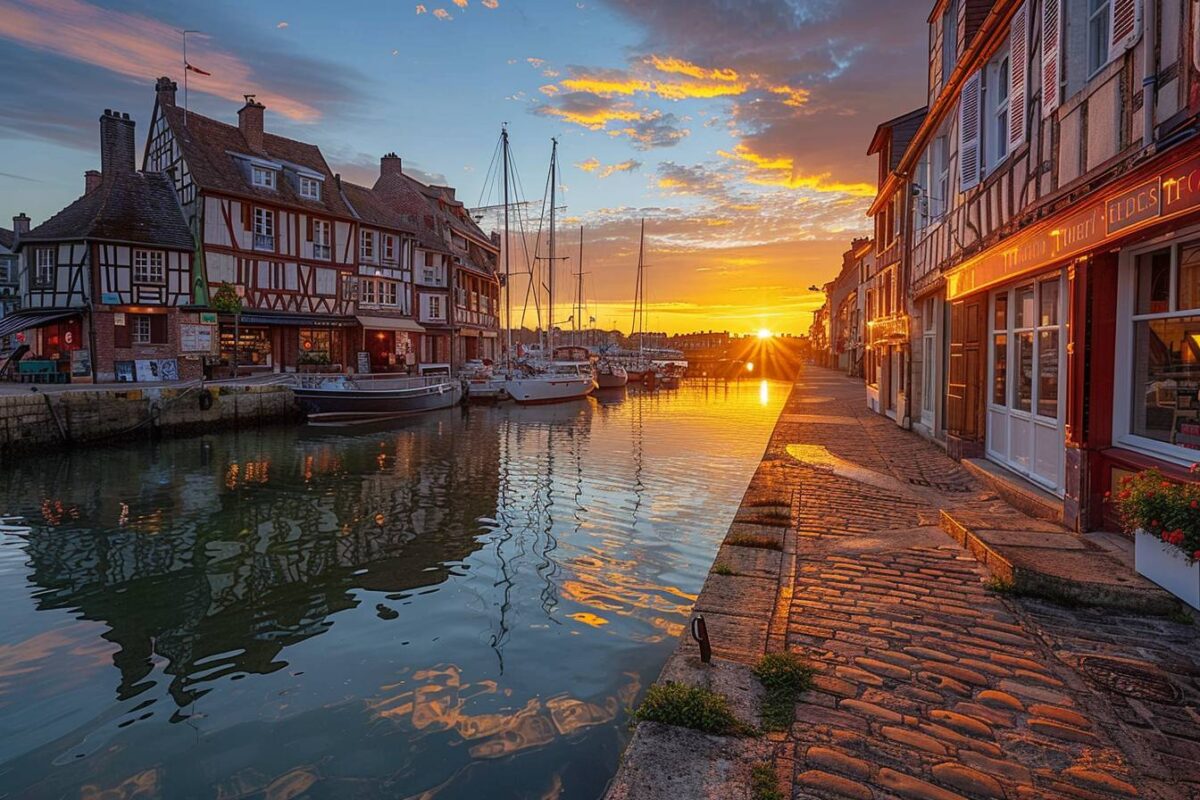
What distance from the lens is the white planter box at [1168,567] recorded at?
432 cm

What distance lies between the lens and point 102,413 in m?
18.9

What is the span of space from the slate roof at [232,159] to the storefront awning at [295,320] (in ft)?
16.3

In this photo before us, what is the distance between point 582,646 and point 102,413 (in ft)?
63.1

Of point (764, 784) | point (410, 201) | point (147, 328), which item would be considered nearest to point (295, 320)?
point (147, 328)

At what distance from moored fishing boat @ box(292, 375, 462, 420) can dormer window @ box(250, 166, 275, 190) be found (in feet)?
34.9

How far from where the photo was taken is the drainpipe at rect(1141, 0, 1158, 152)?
4969mm

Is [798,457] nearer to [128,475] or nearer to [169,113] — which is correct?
[128,475]

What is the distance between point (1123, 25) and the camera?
5.43m

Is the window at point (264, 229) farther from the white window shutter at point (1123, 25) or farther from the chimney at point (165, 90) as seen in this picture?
the white window shutter at point (1123, 25)

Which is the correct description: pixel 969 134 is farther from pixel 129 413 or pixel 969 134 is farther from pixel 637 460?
pixel 129 413

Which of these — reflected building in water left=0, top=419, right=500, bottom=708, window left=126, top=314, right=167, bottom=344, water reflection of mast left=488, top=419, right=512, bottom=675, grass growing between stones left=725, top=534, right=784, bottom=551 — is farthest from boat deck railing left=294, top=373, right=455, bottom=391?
grass growing between stones left=725, top=534, right=784, bottom=551

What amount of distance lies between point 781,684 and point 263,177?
32.9m

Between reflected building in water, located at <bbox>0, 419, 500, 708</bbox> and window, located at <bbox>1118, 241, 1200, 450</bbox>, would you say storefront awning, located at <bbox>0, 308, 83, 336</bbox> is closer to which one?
reflected building in water, located at <bbox>0, 419, 500, 708</bbox>

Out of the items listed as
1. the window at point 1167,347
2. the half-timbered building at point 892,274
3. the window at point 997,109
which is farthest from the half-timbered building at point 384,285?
the window at point 1167,347
